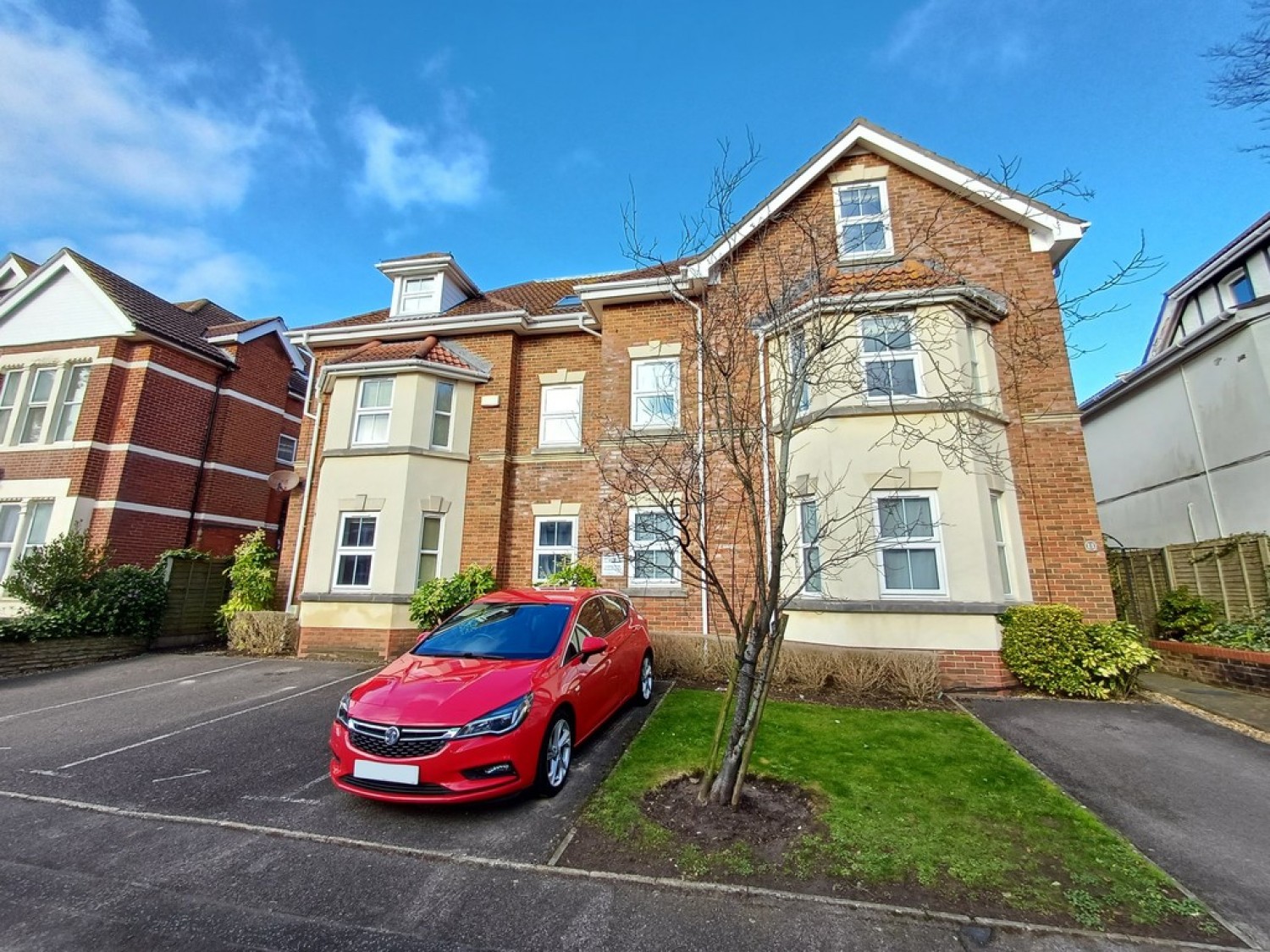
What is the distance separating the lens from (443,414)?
41.2 ft

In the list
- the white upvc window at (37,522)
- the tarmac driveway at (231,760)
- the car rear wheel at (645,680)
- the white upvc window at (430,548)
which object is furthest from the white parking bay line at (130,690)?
the car rear wheel at (645,680)

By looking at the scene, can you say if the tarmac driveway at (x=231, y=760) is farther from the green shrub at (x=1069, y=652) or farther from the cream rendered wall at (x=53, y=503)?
the green shrub at (x=1069, y=652)

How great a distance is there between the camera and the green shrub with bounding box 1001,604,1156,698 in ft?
24.7

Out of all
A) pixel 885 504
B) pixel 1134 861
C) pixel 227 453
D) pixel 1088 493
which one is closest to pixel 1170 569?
pixel 1088 493

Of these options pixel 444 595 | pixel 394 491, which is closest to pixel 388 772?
pixel 444 595

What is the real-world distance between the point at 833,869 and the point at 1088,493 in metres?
8.40

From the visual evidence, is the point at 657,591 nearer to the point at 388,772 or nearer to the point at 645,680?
the point at 645,680

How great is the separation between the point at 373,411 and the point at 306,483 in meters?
2.62

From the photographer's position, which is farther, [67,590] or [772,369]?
[67,590]

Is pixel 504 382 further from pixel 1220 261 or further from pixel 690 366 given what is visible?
pixel 1220 261

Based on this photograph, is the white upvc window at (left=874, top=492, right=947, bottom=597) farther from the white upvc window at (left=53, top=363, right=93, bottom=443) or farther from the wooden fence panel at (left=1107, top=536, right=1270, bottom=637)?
the white upvc window at (left=53, top=363, right=93, bottom=443)

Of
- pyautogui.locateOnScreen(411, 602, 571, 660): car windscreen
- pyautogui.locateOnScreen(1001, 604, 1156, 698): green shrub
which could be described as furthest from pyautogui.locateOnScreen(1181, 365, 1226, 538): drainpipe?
pyautogui.locateOnScreen(411, 602, 571, 660): car windscreen

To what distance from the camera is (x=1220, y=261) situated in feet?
48.9

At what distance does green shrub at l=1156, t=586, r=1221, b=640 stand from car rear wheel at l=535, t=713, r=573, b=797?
10.9 m
